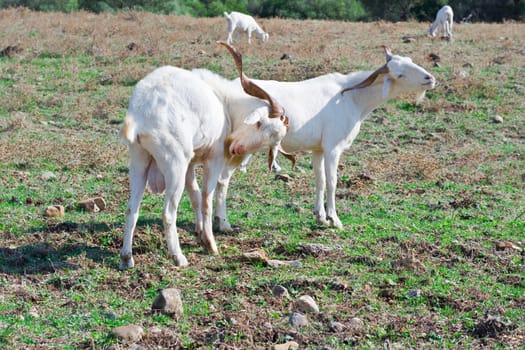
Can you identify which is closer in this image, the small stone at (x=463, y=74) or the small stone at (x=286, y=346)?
the small stone at (x=286, y=346)

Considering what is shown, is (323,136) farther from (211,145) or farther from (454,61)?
(454,61)

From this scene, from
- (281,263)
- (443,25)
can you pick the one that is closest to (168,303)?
(281,263)

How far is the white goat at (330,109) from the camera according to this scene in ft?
26.3

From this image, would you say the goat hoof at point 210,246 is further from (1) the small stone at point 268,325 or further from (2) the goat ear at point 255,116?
(1) the small stone at point 268,325

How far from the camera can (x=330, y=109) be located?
27.0 ft

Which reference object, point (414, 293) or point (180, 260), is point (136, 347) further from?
point (414, 293)

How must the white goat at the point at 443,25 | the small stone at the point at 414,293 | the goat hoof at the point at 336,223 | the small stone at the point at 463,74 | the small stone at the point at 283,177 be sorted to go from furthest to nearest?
the white goat at the point at 443,25 → the small stone at the point at 463,74 → the small stone at the point at 283,177 → the goat hoof at the point at 336,223 → the small stone at the point at 414,293

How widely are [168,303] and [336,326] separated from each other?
3.79 feet

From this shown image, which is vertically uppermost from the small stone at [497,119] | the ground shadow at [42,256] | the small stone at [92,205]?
the small stone at [497,119]

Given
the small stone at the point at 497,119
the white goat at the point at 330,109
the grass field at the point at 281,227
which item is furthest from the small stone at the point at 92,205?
the small stone at the point at 497,119

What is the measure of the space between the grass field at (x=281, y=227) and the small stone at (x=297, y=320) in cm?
5

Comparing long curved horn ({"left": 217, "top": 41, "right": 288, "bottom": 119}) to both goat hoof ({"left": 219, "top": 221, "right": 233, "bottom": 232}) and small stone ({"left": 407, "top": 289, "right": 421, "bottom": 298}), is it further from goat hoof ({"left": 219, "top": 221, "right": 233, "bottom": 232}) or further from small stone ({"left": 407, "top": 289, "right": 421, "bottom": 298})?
small stone ({"left": 407, "top": 289, "right": 421, "bottom": 298})

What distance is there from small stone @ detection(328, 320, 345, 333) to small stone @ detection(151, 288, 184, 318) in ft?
3.37

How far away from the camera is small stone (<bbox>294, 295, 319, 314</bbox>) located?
213 inches
